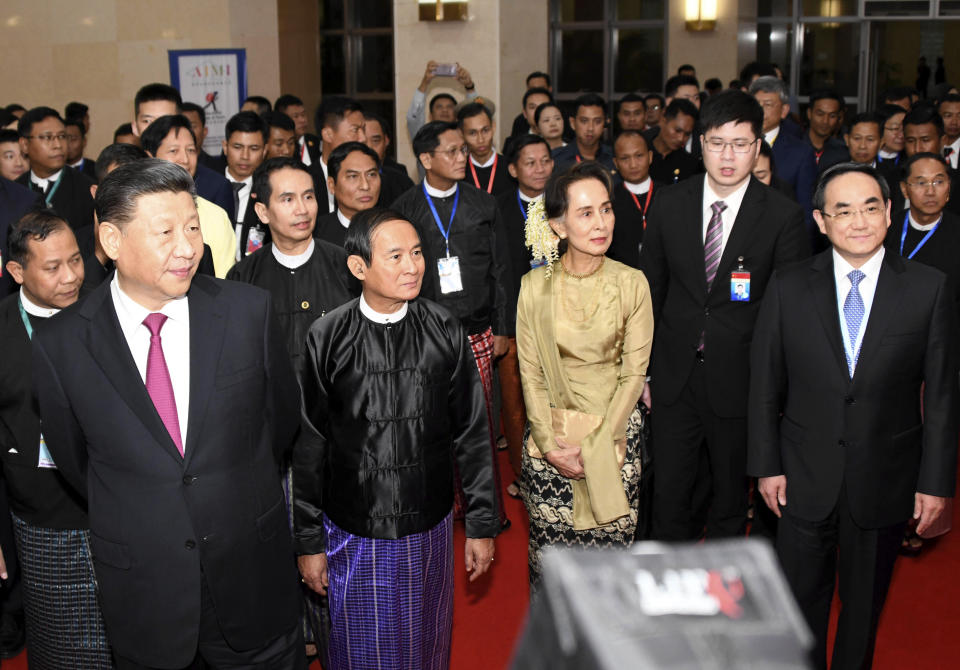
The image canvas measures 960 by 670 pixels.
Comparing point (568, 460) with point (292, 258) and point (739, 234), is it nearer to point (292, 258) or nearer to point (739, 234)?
point (739, 234)

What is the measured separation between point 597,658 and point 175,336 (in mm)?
1735

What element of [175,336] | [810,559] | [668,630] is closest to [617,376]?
[810,559]

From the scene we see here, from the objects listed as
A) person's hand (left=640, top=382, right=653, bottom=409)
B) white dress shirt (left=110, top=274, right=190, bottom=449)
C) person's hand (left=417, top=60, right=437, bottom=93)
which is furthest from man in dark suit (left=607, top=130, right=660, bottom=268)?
white dress shirt (left=110, top=274, right=190, bottom=449)

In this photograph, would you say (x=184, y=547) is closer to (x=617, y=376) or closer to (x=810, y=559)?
(x=617, y=376)

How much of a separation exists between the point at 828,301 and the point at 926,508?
2.25 ft

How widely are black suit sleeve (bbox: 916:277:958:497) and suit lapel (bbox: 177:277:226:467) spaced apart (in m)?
2.01

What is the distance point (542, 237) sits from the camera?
11.1 feet

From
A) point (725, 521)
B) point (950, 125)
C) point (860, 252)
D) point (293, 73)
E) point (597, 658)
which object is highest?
point (293, 73)

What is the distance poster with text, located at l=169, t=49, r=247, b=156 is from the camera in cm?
965

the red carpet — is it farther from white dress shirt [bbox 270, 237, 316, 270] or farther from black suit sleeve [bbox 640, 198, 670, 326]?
white dress shirt [bbox 270, 237, 316, 270]

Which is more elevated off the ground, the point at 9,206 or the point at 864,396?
the point at 9,206

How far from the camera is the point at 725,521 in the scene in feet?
12.1

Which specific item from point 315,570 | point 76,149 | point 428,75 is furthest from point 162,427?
point 428,75

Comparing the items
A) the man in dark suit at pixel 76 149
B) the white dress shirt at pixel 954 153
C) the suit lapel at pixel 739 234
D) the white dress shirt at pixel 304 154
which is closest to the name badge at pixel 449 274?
the suit lapel at pixel 739 234
